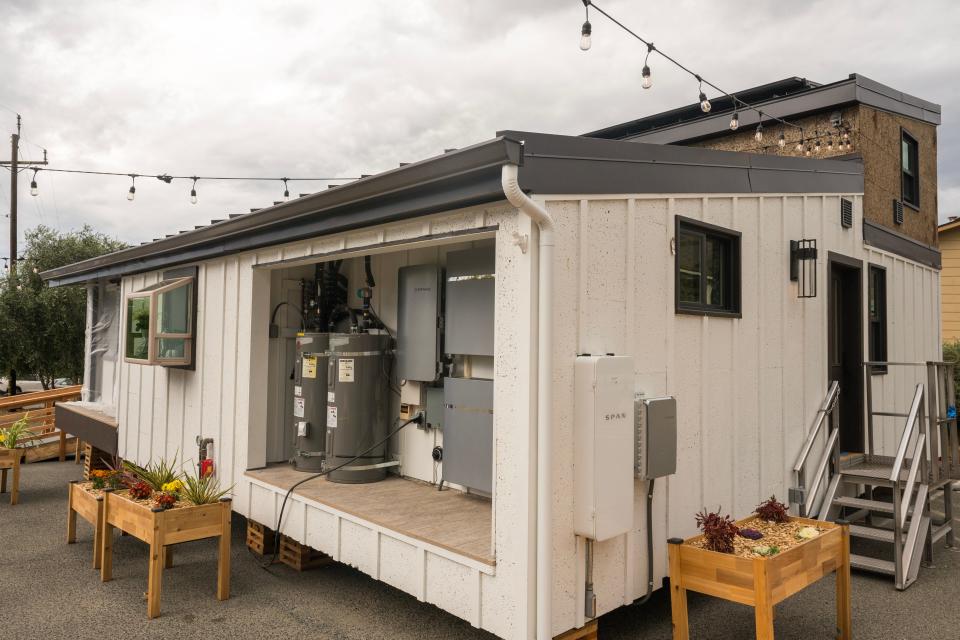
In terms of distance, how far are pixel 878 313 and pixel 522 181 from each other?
5.62m

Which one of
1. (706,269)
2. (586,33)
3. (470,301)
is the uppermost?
(586,33)

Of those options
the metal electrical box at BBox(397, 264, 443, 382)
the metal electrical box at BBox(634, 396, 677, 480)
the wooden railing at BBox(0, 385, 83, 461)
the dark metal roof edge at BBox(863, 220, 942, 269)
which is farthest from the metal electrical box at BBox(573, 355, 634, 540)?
the wooden railing at BBox(0, 385, 83, 461)

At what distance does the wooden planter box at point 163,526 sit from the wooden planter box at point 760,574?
3.05 meters

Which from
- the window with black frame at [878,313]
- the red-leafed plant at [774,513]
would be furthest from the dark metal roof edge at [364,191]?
the window with black frame at [878,313]

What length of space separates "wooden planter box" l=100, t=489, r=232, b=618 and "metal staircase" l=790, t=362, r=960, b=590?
14.7 feet

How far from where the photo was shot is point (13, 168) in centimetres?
1652

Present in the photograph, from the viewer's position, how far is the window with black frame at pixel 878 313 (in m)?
6.93

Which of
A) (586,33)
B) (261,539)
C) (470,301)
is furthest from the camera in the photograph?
(261,539)

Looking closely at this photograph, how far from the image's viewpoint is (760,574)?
3123 millimetres

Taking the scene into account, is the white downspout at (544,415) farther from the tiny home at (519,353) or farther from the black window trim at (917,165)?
the black window trim at (917,165)

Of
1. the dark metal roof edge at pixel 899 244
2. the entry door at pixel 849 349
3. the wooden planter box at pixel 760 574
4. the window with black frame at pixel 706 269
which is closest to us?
the wooden planter box at pixel 760 574

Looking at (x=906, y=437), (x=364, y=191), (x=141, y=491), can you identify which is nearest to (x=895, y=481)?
(x=906, y=437)

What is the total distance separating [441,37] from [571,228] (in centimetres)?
456

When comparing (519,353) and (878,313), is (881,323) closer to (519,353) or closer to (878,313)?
(878,313)
